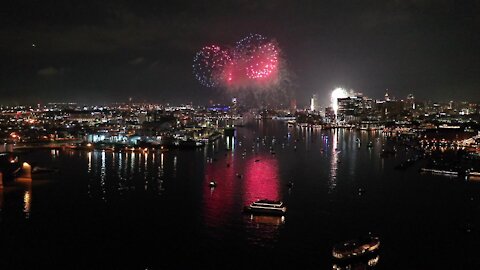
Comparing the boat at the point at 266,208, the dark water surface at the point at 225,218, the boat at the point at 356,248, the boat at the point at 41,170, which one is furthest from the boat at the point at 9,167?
the boat at the point at 356,248

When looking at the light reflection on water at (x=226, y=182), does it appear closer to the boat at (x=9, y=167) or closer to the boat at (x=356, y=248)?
the boat at (x=356, y=248)

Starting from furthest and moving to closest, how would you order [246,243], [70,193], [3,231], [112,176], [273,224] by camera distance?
[112,176]
[70,193]
[273,224]
[3,231]
[246,243]

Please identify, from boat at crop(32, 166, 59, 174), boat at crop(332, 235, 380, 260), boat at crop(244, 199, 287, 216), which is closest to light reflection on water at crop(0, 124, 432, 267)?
boat at crop(244, 199, 287, 216)

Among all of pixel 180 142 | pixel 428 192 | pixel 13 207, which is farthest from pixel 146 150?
pixel 428 192

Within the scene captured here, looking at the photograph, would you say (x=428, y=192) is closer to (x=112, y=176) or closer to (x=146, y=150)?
(x=112, y=176)

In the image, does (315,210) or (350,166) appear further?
(350,166)

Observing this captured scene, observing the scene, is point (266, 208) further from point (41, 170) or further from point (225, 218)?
point (41, 170)

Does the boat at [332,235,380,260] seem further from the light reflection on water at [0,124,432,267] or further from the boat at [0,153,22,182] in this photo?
the boat at [0,153,22,182]

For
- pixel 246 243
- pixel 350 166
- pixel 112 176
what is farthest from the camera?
pixel 350 166
